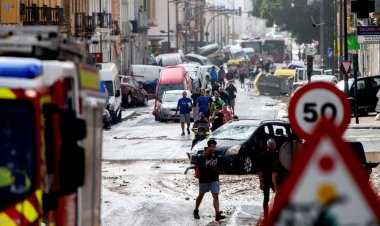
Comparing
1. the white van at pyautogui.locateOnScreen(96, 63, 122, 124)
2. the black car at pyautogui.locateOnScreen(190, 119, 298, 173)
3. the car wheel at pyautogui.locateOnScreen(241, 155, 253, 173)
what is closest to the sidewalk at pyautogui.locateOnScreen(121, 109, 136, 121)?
the white van at pyautogui.locateOnScreen(96, 63, 122, 124)

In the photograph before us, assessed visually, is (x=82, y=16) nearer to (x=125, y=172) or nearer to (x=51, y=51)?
Result: (x=125, y=172)

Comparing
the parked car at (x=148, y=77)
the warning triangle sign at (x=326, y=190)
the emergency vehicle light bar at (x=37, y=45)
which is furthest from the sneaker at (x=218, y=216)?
the parked car at (x=148, y=77)

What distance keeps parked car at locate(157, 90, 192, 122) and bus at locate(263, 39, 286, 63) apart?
85.7 metres

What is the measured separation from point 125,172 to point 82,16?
40.9 meters

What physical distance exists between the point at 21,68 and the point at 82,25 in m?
60.3

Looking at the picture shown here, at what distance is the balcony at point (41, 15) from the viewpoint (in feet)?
183

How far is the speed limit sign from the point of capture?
9.45 meters

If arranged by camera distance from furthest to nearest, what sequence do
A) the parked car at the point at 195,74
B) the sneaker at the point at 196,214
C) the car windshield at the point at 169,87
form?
1. the parked car at the point at 195,74
2. the car windshield at the point at 169,87
3. the sneaker at the point at 196,214

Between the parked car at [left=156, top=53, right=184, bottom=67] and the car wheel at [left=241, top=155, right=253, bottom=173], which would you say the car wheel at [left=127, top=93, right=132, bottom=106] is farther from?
the car wheel at [left=241, top=155, right=253, bottom=173]

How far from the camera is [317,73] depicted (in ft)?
218

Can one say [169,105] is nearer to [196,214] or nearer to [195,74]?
[195,74]

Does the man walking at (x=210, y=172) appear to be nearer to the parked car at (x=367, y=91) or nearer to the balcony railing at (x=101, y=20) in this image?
the parked car at (x=367, y=91)

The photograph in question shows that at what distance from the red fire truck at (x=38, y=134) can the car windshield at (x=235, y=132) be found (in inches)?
752

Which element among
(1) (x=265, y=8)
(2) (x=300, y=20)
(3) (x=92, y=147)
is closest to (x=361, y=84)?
(3) (x=92, y=147)
